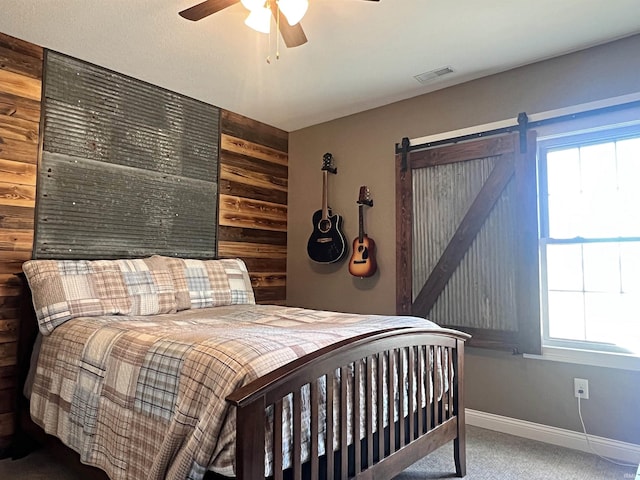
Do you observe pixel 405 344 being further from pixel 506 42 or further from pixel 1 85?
pixel 1 85

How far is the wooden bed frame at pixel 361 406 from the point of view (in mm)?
1299

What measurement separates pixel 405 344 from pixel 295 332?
482mm

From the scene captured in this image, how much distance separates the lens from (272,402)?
1.35m

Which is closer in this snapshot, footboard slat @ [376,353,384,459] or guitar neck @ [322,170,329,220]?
footboard slat @ [376,353,384,459]

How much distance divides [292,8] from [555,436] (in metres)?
2.77

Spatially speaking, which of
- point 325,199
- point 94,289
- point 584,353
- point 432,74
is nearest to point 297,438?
point 94,289

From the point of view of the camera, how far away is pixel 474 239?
3.05m

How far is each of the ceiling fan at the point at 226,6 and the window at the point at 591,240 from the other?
1775 millimetres

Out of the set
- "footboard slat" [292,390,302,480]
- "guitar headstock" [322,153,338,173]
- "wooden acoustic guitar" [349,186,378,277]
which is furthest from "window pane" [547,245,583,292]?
"footboard slat" [292,390,302,480]

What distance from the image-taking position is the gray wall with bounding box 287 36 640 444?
8.45ft

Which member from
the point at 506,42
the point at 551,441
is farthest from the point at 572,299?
the point at 506,42

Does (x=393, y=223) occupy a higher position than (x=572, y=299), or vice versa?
(x=393, y=223)

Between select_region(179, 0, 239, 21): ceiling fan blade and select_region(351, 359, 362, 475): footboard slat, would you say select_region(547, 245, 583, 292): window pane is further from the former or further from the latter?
select_region(179, 0, 239, 21): ceiling fan blade

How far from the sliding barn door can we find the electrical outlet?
0.93 ft
